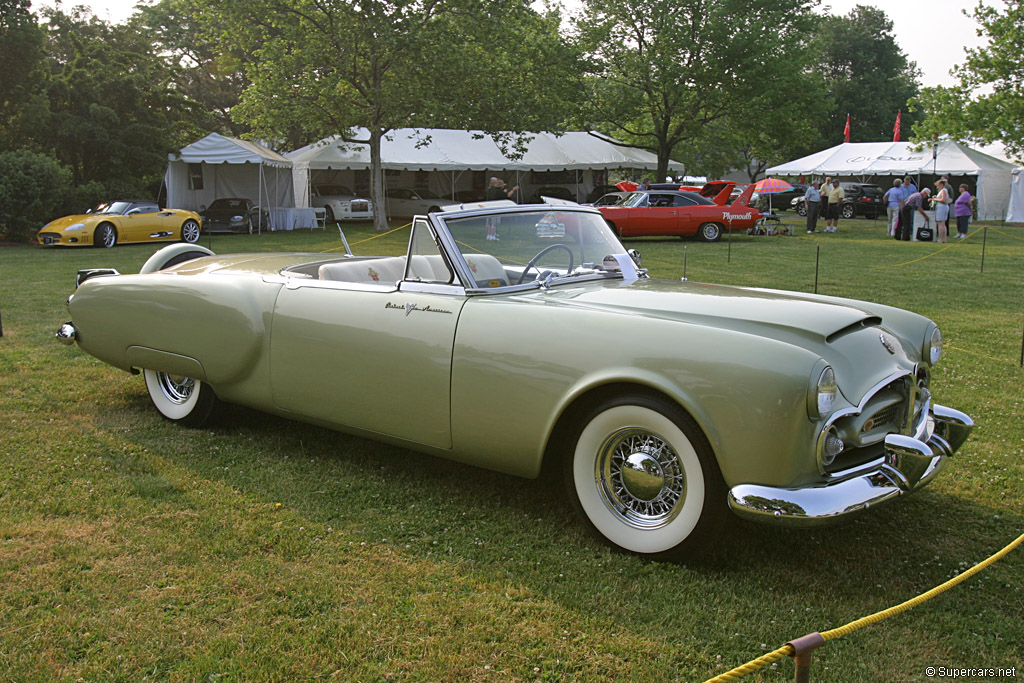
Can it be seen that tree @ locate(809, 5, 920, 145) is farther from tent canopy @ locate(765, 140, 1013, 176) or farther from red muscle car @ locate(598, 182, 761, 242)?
red muscle car @ locate(598, 182, 761, 242)

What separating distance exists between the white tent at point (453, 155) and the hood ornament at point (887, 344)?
2376cm

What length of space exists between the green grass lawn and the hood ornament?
0.83 m

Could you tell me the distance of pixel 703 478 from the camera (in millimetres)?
3105

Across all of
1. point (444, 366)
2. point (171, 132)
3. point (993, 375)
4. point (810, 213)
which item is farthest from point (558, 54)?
point (444, 366)

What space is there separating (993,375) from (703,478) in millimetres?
4463

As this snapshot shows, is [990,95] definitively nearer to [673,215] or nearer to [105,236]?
[673,215]

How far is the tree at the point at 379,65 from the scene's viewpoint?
22.3m

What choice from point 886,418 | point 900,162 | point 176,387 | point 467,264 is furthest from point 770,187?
point 886,418

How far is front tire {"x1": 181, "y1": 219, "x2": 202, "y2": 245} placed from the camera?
21.4 meters

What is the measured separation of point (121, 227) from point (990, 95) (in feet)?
99.5

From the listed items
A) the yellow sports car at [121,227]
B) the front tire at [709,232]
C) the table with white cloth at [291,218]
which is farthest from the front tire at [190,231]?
Answer: the front tire at [709,232]

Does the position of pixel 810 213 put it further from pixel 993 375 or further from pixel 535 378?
pixel 535 378

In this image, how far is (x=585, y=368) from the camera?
3.34 meters

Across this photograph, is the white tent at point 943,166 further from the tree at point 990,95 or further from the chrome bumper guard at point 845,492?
the chrome bumper guard at point 845,492
